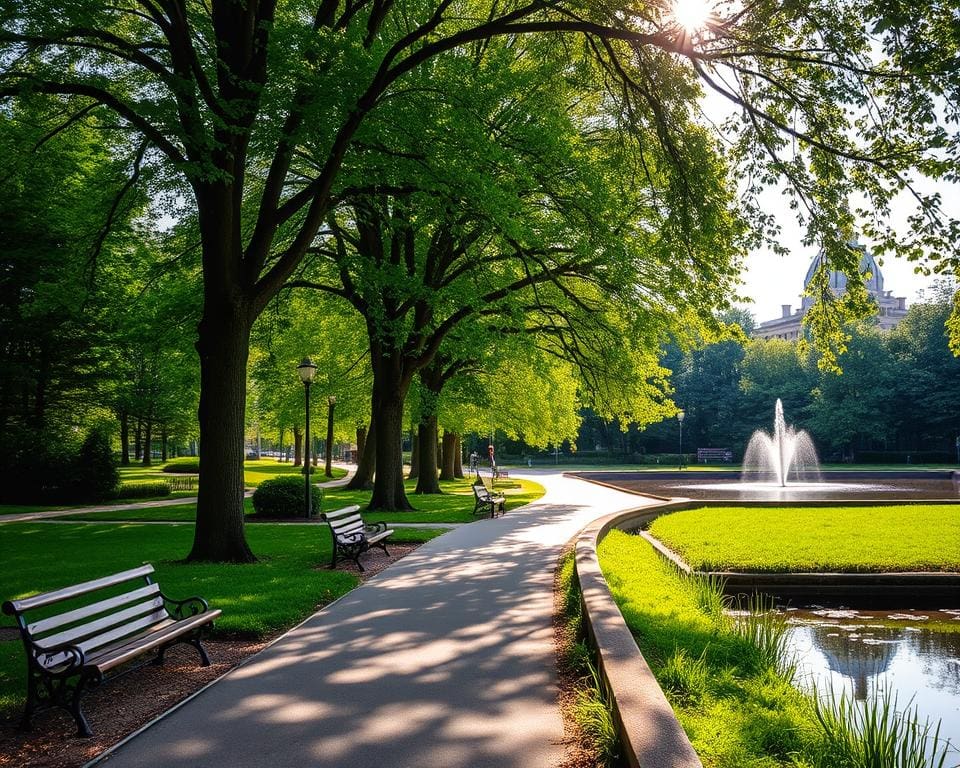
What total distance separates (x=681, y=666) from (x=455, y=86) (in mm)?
9821

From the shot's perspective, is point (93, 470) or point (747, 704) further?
point (93, 470)

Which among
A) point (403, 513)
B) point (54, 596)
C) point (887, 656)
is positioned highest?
point (54, 596)

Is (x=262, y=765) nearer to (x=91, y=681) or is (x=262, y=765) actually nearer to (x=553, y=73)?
(x=91, y=681)

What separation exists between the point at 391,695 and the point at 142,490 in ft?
94.9

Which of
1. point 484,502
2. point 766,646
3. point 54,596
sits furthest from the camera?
point 484,502

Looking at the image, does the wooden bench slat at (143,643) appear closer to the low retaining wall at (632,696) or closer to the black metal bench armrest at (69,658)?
the black metal bench armrest at (69,658)

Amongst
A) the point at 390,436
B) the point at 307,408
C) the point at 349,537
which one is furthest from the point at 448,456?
the point at 349,537

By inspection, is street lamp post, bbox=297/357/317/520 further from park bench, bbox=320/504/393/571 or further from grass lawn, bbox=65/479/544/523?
park bench, bbox=320/504/393/571

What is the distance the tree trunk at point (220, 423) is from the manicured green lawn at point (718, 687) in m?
6.79

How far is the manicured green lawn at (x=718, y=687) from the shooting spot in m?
4.29

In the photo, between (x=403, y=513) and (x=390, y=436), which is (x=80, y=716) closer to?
(x=403, y=513)

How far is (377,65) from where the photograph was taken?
12.0 meters

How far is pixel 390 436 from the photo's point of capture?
22094 millimetres

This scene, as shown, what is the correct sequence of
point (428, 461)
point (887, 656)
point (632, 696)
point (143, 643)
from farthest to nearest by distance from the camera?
point (428, 461)
point (887, 656)
point (143, 643)
point (632, 696)
